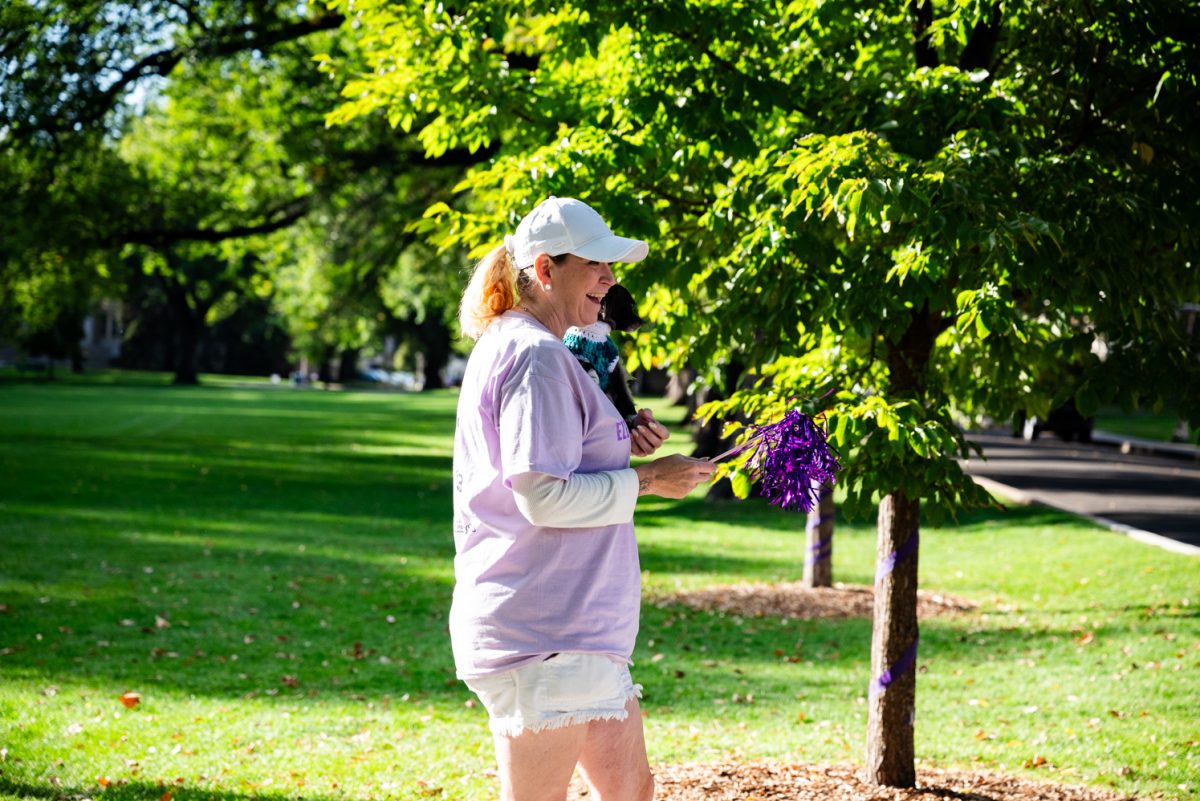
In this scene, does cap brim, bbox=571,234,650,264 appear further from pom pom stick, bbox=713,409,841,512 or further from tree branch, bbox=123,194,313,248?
tree branch, bbox=123,194,313,248

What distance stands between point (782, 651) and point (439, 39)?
5.42 m

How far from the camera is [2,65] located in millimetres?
16344

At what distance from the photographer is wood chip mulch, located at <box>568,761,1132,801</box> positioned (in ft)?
17.6

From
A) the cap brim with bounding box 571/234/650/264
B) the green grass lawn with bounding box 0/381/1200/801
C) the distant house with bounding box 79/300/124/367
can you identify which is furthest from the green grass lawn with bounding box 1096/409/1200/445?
the distant house with bounding box 79/300/124/367

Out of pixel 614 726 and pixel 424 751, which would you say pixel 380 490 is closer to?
pixel 424 751

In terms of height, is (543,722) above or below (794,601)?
above

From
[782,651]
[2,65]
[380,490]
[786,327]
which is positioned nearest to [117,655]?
[782,651]

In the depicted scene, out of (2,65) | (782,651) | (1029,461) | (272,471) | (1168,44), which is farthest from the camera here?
(1029,461)

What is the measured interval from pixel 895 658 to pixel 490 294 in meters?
3.17

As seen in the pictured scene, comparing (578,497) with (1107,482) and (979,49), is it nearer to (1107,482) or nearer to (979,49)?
(979,49)

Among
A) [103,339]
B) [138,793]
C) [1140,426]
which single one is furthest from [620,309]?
[103,339]

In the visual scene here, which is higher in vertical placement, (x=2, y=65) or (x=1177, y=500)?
(x=2, y=65)

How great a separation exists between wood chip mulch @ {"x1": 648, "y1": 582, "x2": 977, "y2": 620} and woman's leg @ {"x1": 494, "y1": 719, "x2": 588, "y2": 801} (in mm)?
8090

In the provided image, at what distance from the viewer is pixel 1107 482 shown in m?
24.1
